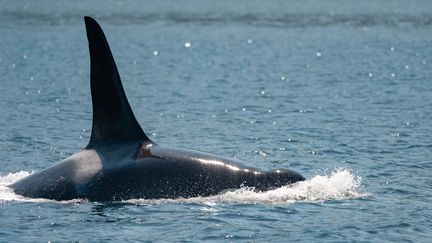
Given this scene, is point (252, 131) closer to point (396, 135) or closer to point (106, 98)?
point (396, 135)

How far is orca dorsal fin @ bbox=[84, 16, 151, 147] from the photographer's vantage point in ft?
65.3

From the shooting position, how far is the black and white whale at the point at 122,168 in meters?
20.1

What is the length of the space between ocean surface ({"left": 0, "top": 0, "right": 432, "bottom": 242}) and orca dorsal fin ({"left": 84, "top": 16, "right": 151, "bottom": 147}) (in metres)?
1.60

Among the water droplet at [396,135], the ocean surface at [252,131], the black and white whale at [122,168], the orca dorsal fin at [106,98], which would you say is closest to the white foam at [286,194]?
the ocean surface at [252,131]

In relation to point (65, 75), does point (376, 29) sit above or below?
above

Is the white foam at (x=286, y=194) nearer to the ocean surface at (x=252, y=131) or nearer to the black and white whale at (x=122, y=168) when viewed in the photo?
the ocean surface at (x=252, y=131)

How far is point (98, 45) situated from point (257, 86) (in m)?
36.4

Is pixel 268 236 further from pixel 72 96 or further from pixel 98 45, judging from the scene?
pixel 72 96

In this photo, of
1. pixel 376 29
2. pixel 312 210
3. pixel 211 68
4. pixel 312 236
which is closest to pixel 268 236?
pixel 312 236

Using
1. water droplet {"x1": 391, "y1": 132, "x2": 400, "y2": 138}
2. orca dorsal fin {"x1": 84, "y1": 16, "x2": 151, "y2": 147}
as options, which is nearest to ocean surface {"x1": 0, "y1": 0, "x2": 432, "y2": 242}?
water droplet {"x1": 391, "y1": 132, "x2": 400, "y2": 138}

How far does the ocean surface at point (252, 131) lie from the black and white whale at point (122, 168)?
0.28m

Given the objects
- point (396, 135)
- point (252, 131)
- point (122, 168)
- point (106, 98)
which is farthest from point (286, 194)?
point (252, 131)

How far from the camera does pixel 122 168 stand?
20188 mm

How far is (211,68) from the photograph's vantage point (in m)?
69.9
